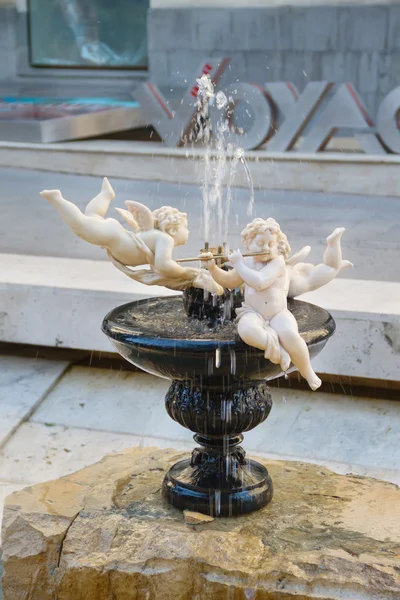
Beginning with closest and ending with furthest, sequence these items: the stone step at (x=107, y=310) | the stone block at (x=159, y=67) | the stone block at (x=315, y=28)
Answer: the stone step at (x=107, y=310), the stone block at (x=315, y=28), the stone block at (x=159, y=67)

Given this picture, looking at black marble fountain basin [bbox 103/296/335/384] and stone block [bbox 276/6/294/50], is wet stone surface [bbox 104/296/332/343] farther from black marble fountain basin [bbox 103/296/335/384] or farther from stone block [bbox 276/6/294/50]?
stone block [bbox 276/6/294/50]

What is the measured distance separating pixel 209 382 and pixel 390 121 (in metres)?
6.02

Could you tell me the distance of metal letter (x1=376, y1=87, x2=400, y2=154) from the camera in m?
8.23

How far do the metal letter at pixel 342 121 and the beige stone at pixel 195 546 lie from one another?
18.3 ft

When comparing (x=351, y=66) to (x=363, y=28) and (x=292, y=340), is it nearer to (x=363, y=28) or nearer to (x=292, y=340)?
(x=363, y=28)

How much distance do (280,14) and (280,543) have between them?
328 inches

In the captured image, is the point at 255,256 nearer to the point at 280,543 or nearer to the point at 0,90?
the point at 280,543

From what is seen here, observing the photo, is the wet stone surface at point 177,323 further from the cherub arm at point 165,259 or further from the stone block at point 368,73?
the stone block at point 368,73

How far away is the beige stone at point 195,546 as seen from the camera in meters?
2.73

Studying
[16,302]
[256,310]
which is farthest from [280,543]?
[16,302]

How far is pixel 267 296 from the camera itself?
2.85 meters

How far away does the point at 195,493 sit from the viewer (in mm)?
3082

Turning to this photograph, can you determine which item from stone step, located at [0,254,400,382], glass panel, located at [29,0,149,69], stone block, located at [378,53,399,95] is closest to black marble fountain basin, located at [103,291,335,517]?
stone step, located at [0,254,400,382]

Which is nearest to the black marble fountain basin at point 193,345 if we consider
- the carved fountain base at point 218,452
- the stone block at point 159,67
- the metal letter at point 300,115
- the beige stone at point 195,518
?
the carved fountain base at point 218,452
